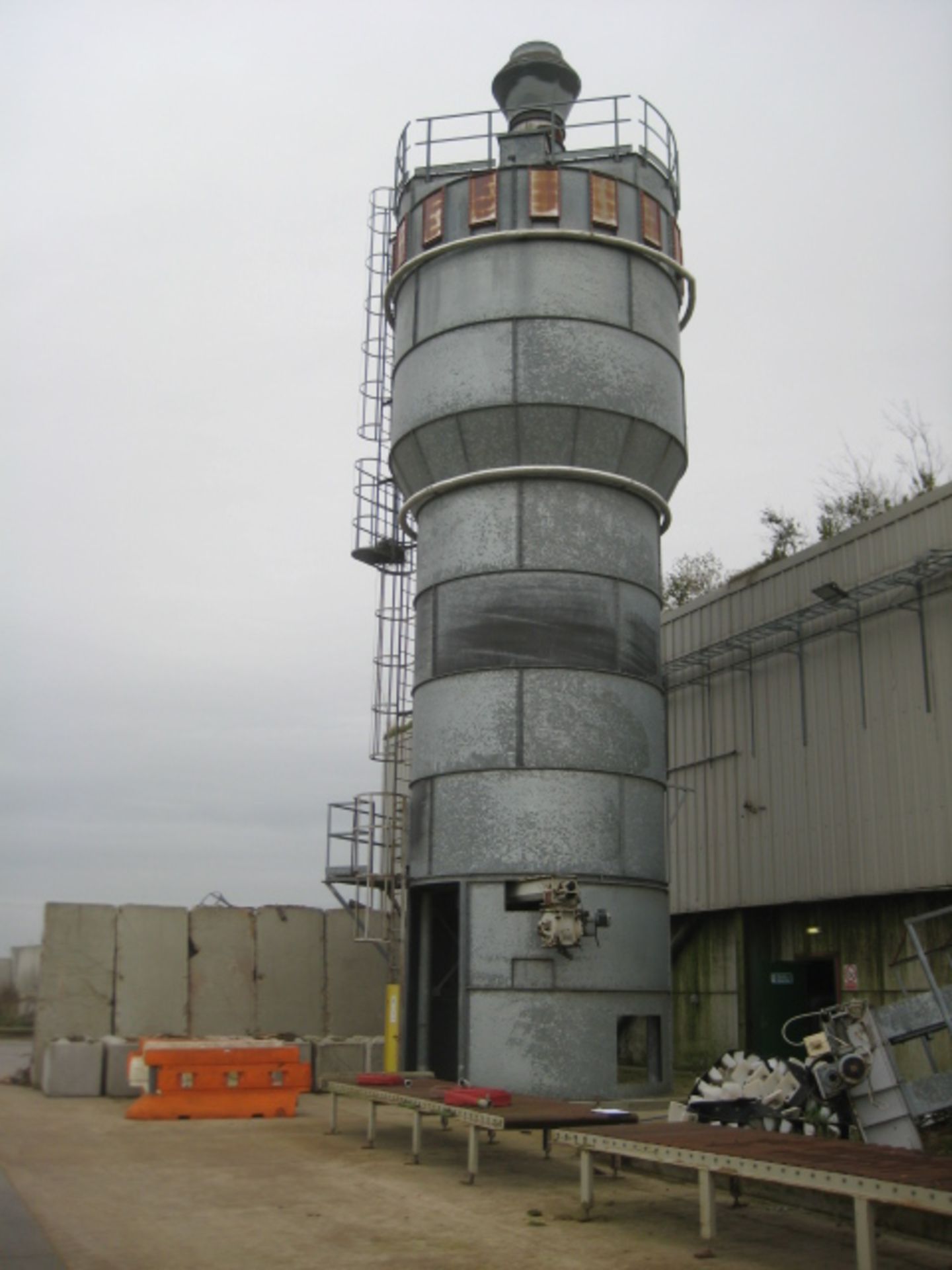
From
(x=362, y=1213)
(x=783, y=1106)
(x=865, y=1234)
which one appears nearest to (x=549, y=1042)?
(x=783, y=1106)

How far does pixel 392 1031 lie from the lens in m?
19.9

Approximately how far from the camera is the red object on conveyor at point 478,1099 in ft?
39.6

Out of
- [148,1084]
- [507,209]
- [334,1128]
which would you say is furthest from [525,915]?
[507,209]

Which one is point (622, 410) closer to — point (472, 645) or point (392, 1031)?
point (472, 645)

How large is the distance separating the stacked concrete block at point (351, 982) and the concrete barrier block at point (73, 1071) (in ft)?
16.4

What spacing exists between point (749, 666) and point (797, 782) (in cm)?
243

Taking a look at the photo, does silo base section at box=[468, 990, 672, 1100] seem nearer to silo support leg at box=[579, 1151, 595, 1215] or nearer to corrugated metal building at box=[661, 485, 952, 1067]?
corrugated metal building at box=[661, 485, 952, 1067]

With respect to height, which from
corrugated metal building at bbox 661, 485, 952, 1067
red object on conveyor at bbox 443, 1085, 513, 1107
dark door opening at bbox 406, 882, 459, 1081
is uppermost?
corrugated metal building at bbox 661, 485, 952, 1067

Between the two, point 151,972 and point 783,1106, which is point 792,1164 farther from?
point 151,972

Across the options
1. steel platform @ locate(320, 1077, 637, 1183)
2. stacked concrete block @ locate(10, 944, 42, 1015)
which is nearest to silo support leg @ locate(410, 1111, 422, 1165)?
steel platform @ locate(320, 1077, 637, 1183)

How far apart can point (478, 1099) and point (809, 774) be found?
10.5 meters

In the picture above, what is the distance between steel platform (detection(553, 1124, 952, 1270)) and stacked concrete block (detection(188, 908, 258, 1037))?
12706 mm

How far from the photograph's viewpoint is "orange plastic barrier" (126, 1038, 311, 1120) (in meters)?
17.5

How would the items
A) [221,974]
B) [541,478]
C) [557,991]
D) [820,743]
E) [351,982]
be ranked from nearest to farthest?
[557,991] < [541,478] < [820,743] < [221,974] < [351,982]
